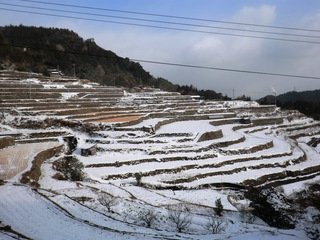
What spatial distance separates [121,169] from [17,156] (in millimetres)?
5555

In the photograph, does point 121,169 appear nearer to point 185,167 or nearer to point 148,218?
point 185,167

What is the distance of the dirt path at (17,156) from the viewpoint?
34.5 ft

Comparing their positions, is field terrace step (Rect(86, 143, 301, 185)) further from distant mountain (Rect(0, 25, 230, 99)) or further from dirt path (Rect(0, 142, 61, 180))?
distant mountain (Rect(0, 25, 230, 99))

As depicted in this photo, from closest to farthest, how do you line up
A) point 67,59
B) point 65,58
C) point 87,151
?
point 87,151 < point 65,58 < point 67,59

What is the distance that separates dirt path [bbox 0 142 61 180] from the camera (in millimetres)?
10508

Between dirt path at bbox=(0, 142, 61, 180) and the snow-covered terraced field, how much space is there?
0.05 metres

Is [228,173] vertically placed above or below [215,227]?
below

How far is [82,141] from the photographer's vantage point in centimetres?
1666

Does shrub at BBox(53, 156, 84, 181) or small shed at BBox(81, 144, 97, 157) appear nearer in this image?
shrub at BBox(53, 156, 84, 181)

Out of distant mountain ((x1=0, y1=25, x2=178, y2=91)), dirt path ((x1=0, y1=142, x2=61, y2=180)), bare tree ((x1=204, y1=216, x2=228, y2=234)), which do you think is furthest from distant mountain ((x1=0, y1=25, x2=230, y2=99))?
bare tree ((x1=204, y1=216, x2=228, y2=234))

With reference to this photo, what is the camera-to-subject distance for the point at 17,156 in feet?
40.9

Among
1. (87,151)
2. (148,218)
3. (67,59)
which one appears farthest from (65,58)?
(148,218)

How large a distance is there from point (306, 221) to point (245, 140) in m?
13.1

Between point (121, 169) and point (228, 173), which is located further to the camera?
point (228, 173)
